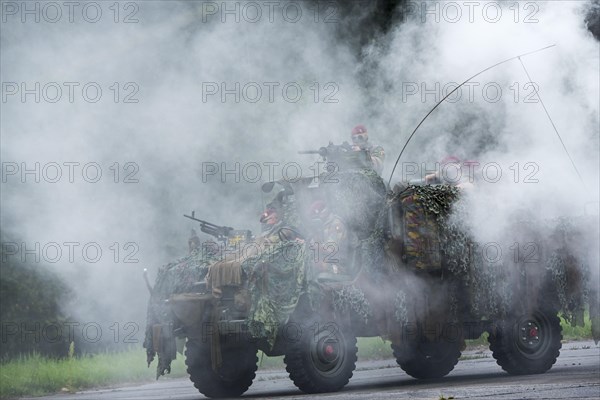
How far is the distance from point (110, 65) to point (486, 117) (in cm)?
558

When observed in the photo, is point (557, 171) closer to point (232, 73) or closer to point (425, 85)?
point (425, 85)

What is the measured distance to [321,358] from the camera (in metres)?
15.9

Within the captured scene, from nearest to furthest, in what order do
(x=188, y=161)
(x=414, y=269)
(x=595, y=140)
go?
(x=414, y=269), (x=595, y=140), (x=188, y=161)

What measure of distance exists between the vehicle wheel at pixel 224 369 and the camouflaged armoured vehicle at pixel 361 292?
2 cm

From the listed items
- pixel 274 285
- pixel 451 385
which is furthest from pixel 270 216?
pixel 451 385

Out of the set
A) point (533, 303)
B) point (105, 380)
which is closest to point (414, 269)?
Answer: point (533, 303)

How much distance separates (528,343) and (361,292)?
109 inches

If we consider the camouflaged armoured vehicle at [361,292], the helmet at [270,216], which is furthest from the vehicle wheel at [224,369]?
the helmet at [270,216]

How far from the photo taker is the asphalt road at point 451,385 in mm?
13484

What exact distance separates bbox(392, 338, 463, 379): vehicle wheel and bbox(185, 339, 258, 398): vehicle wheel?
2044 millimetres

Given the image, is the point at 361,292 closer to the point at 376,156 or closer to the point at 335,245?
the point at 335,245

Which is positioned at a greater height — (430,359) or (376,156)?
(376,156)

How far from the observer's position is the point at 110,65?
17.4 metres

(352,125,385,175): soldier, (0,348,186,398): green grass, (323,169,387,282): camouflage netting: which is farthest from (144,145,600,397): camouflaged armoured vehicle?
(0,348,186,398): green grass
